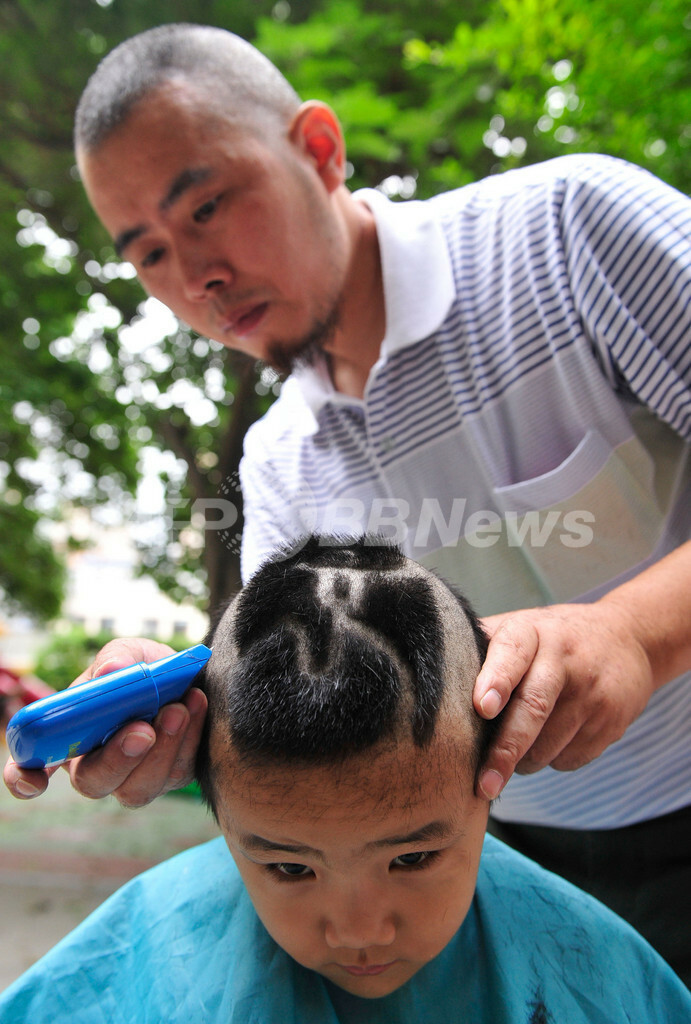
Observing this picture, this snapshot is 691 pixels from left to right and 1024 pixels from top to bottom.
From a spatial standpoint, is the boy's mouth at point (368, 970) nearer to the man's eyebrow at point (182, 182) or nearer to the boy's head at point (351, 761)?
the boy's head at point (351, 761)

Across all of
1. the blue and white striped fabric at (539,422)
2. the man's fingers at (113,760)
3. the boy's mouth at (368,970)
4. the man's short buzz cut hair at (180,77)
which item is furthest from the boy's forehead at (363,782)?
the man's short buzz cut hair at (180,77)

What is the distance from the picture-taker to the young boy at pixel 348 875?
735 millimetres

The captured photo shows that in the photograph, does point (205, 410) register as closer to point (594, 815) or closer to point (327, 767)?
point (594, 815)

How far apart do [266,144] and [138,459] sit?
13.4 feet

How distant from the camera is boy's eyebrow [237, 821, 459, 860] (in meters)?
0.75

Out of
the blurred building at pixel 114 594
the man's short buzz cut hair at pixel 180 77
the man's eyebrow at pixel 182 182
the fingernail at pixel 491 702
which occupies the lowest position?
the blurred building at pixel 114 594

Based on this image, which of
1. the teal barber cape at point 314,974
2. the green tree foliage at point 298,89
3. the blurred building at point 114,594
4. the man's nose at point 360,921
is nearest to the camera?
the man's nose at point 360,921

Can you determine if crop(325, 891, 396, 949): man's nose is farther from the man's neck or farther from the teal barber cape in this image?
the man's neck

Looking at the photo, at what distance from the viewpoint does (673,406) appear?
1137 millimetres

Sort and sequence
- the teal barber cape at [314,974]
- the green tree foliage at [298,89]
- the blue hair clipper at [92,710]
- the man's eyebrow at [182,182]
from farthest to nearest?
the green tree foliage at [298,89]
the man's eyebrow at [182,182]
the teal barber cape at [314,974]
the blue hair clipper at [92,710]

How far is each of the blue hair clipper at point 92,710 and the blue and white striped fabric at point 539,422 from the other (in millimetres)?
459

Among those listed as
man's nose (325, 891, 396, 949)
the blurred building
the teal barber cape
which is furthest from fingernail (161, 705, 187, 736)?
the blurred building

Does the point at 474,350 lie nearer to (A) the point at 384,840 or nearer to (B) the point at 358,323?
(B) the point at 358,323

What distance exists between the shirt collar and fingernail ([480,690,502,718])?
81 cm
